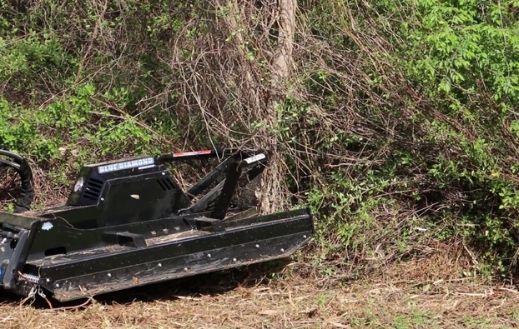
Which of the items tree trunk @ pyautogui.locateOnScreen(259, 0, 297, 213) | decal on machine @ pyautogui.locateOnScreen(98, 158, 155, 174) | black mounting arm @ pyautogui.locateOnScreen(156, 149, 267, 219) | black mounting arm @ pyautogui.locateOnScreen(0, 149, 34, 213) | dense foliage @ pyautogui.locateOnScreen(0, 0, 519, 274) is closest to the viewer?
decal on machine @ pyautogui.locateOnScreen(98, 158, 155, 174)

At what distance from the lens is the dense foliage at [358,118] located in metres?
6.77

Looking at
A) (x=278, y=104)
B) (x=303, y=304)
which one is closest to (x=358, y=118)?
(x=278, y=104)

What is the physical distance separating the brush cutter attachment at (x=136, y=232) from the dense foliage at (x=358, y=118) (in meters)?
0.57

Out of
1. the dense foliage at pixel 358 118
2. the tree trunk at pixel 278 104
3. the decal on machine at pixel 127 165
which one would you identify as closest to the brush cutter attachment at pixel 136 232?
the decal on machine at pixel 127 165

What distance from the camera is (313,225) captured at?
260 inches

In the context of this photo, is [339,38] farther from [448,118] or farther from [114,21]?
[114,21]

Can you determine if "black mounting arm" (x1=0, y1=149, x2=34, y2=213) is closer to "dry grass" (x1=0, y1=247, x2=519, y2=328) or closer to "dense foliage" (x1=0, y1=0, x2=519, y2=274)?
"dense foliage" (x1=0, y1=0, x2=519, y2=274)

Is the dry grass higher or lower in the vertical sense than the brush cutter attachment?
lower

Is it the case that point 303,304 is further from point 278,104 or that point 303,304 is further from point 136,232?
point 278,104

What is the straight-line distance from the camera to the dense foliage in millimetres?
6773

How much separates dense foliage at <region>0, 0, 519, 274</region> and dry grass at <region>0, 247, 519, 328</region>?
0.74ft

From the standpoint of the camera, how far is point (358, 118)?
7289 millimetres

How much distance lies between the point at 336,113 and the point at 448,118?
960 mm

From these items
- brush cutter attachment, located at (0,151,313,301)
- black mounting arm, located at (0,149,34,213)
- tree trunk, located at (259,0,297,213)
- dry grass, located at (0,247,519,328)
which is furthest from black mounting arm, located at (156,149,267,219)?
black mounting arm, located at (0,149,34,213)
